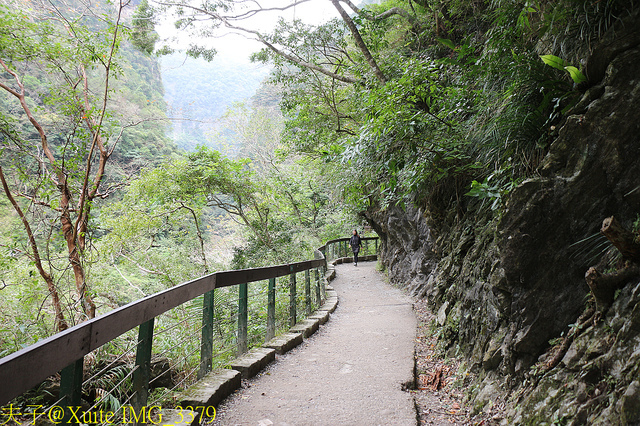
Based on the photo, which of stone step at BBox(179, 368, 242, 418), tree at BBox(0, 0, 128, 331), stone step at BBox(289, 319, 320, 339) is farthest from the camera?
stone step at BBox(289, 319, 320, 339)

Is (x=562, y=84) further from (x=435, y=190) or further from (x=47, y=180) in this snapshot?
(x=47, y=180)

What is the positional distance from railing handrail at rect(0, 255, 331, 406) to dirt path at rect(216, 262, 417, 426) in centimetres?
117

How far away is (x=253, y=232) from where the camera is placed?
1659 cm

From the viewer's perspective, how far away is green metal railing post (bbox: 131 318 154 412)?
246 centimetres

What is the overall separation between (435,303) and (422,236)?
3.47m

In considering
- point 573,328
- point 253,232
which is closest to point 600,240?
point 573,328

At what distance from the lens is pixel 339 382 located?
13.1 ft

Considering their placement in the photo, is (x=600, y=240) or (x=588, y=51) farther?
(x=588, y=51)

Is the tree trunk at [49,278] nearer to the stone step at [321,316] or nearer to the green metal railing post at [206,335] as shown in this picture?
the green metal railing post at [206,335]

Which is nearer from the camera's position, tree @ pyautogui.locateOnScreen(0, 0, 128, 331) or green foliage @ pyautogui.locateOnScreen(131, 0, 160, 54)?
tree @ pyautogui.locateOnScreen(0, 0, 128, 331)

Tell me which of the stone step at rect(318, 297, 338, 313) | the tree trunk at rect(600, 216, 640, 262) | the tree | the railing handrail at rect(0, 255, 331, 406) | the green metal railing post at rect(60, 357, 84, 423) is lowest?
the stone step at rect(318, 297, 338, 313)

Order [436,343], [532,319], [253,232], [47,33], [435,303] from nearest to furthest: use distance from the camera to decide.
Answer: [532,319]
[436,343]
[47,33]
[435,303]
[253,232]

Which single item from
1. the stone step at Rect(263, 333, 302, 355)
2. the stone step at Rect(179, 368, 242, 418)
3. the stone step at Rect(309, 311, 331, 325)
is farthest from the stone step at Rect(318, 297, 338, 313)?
the stone step at Rect(179, 368, 242, 418)

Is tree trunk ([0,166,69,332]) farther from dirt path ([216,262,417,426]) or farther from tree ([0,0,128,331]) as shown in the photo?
dirt path ([216,262,417,426])
